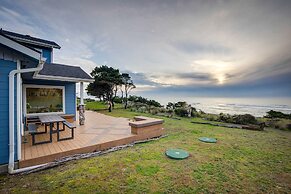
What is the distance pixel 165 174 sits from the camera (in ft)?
9.15

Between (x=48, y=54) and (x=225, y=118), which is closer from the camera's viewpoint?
(x=48, y=54)

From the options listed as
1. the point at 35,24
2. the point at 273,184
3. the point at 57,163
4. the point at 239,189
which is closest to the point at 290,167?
the point at 273,184

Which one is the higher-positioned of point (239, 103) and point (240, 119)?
point (239, 103)

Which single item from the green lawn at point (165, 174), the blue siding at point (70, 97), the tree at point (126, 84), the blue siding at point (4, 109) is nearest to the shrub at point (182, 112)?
the green lawn at point (165, 174)

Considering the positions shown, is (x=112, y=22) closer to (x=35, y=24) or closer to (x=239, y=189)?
(x=35, y=24)

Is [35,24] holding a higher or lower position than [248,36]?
higher

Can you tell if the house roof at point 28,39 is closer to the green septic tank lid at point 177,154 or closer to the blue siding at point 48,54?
the blue siding at point 48,54

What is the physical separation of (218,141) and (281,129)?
18.5 ft

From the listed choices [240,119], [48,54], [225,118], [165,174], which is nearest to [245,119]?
[240,119]

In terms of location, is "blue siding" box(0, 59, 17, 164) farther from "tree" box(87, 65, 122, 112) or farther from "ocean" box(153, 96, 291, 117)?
"ocean" box(153, 96, 291, 117)

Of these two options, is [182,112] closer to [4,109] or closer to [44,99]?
[44,99]

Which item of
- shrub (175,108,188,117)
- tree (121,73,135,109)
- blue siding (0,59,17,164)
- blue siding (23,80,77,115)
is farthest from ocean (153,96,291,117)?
blue siding (0,59,17,164)

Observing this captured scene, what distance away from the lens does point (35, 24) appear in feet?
25.6

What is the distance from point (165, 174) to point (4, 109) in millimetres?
3766
